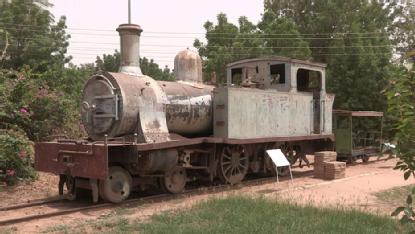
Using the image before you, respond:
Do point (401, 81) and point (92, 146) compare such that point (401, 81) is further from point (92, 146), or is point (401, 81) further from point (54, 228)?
point (92, 146)

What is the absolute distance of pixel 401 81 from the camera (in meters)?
3.58

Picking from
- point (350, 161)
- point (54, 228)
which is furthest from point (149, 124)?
point (350, 161)

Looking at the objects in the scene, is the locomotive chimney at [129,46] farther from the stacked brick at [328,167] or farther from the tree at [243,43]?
the tree at [243,43]

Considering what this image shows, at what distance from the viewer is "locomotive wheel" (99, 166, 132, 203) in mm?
8305

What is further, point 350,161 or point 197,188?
point 350,161

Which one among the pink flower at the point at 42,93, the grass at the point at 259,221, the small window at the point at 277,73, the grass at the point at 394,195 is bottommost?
the grass at the point at 394,195

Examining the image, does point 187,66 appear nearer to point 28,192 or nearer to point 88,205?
point 88,205

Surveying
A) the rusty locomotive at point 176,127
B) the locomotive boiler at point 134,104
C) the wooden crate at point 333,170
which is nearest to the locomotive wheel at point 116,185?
the rusty locomotive at point 176,127

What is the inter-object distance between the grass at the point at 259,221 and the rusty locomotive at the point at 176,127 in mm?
1712

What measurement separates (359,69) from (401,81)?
19741mm

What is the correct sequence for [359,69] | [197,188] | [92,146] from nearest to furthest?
[92,146] < [197,188] < [359,69]

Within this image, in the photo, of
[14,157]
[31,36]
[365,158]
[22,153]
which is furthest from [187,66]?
[31,36]

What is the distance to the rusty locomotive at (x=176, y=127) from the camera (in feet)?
27.9

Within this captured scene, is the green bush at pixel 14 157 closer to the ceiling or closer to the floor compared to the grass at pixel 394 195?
closer to the ceiling
